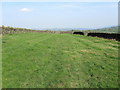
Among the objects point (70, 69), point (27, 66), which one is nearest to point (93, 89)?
point (70, 69)

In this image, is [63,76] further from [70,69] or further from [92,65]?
[92,65]

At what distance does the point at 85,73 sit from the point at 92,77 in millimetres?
631

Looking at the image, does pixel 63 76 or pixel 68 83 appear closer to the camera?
pixel 68 83

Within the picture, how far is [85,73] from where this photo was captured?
8180mm

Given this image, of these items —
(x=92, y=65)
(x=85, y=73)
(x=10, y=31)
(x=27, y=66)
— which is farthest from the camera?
(x=10, y=31)

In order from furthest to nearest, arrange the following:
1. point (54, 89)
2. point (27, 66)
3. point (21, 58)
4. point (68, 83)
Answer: point (21, 58), point (27, 66), point (68, 83), point (54, 89)

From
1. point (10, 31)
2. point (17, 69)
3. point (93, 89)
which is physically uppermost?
point (10, 31)

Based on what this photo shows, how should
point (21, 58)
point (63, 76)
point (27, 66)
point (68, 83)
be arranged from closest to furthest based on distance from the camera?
1. point (68, 83)
2. point (63, 76)
3. point (27, 66)
4. point (21, 58)

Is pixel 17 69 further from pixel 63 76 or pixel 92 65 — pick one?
pixel 92 65

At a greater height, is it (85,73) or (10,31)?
(10,31)

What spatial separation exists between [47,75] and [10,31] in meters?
23.6

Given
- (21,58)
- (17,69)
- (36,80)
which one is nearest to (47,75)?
(36,80)

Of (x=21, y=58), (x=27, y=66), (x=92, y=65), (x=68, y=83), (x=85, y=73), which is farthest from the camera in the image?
(x=21, y=58)

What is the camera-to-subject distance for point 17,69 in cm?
825
